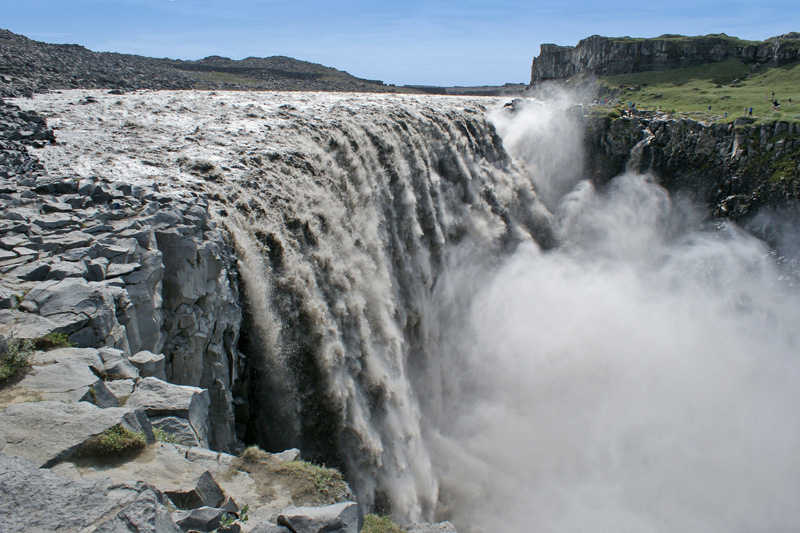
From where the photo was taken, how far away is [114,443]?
5.64 meters

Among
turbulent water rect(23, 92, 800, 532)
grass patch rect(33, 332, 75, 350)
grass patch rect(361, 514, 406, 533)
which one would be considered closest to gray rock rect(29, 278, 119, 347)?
grass patch rect(33, 332, 75, 350)

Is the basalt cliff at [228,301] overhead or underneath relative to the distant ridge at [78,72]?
underneath

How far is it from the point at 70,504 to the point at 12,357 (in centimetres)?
284

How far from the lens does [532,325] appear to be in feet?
83.7

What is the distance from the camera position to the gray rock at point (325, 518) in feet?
18.0

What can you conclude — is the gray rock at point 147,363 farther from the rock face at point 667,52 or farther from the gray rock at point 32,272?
the rock face at point 667,52

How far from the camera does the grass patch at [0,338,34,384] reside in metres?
6.33

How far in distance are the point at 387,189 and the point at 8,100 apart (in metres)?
16.0

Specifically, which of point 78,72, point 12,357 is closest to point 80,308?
point 12,357

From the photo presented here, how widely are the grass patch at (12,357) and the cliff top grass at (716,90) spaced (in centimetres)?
4181

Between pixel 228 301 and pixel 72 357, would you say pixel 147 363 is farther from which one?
pixel 228 301

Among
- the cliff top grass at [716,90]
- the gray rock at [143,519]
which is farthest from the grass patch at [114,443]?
the cliff top grass at [716,90]

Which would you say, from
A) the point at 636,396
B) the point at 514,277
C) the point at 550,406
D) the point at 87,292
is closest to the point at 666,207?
the point at 514,277

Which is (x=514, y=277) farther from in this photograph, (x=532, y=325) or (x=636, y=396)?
(x=636, y=396)
